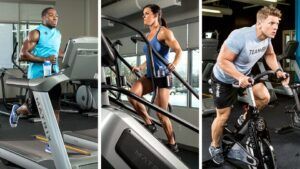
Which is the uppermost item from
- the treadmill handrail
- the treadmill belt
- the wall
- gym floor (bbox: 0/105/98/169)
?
the wall

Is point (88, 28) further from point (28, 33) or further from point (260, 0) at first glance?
point (260, 0)

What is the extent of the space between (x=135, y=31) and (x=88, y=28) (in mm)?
1418

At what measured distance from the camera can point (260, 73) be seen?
2588 mm

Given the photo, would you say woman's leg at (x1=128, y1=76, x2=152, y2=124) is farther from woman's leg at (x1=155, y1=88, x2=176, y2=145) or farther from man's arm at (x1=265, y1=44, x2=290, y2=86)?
man's arm at (x1=265, y1=44, x2=290, y2=86)

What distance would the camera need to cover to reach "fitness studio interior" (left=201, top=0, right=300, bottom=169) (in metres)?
2.54

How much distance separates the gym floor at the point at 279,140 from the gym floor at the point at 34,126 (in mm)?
1880

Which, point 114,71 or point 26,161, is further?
point 26,161

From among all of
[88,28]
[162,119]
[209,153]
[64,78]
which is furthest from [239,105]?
[88,28]

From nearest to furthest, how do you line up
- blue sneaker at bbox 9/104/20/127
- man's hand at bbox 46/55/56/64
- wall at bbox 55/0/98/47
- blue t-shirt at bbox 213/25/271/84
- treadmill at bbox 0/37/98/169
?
blue t-shirt at bbox 213/25/271/84 < treadmill at bbox 0/37/98/169 < wall at bbox 55/0/98/47 < man's hand at bbox 46/55/56/64 < blue sneaker at bbox 9/104/20/127

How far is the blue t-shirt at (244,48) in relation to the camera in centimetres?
251

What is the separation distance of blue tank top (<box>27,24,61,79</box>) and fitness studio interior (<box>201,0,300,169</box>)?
2.00 m

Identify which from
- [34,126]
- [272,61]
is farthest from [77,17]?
[34,126]

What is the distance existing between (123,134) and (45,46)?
2.25m

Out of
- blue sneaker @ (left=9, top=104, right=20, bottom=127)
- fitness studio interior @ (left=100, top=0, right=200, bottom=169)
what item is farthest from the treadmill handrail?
blue sneaker @ (left=9, top=104, right=20, bottom=127)
